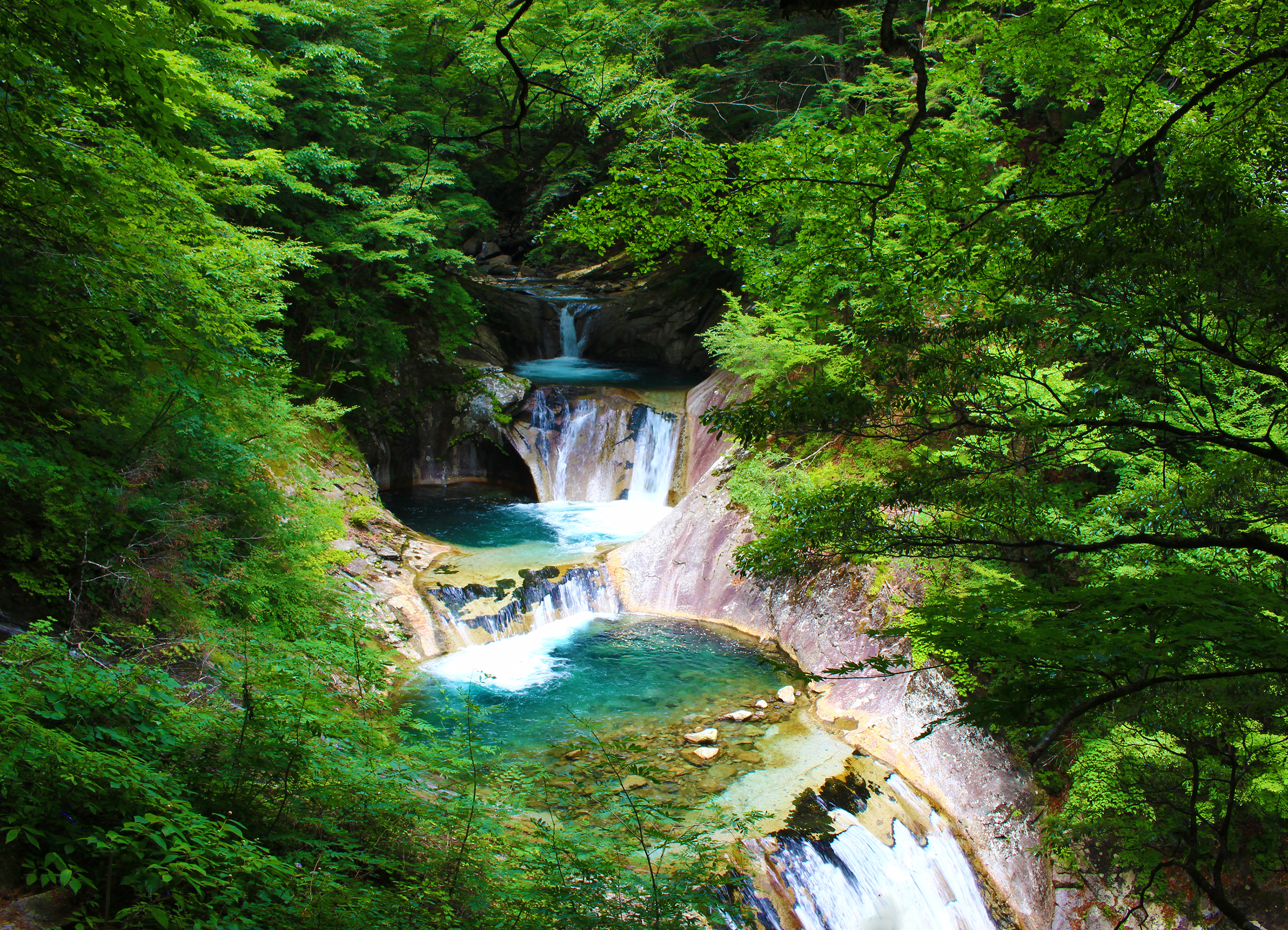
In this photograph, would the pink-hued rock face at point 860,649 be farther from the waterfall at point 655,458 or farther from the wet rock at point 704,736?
the waterfall at point 655,458

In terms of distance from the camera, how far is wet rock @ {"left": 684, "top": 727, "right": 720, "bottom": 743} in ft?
24.4

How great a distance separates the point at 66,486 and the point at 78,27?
122 inches

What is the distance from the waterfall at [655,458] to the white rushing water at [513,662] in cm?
569

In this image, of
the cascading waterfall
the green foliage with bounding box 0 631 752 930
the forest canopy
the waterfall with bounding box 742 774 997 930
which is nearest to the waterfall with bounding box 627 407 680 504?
the cascading waterfall

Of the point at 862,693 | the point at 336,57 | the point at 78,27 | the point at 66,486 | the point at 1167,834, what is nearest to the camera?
the point at 78,27

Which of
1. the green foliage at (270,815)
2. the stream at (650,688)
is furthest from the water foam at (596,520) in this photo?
the green foliage at (270,815)

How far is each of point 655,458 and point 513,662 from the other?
7.59 m

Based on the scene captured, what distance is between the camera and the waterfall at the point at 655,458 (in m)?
15.9

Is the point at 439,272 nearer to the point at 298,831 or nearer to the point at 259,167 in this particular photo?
the point at 259,167

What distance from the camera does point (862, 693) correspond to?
27.1ft

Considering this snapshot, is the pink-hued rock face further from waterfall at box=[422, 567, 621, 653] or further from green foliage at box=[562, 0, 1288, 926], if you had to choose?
green foliage at box=[562, 0, 1288, 926]

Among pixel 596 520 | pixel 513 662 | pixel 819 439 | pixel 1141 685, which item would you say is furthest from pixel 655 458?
pixel 1141 685

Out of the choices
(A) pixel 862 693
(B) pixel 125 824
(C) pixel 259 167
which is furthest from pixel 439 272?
(B) pixel 125 824

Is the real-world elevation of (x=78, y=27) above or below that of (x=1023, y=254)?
above
